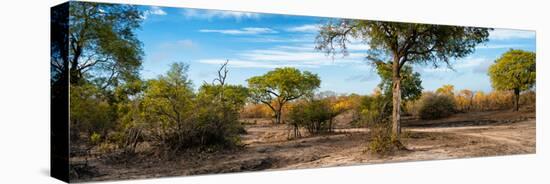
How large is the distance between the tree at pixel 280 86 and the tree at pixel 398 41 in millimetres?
596

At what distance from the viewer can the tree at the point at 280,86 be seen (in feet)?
35.4

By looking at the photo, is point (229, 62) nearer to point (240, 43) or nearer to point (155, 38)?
point (240, 43)

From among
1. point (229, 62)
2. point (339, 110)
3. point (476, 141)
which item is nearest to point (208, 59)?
point (229, 62)

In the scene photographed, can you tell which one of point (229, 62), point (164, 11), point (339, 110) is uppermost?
point (164, 11)

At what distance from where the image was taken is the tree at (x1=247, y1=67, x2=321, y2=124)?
35.4ft

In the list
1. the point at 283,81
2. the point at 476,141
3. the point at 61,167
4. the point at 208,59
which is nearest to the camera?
the point at 61,167

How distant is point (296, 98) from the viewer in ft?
36.9

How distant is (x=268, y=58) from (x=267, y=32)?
401 mm

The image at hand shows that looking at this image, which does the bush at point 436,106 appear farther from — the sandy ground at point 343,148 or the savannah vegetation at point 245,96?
the sandy ground at point 343,148

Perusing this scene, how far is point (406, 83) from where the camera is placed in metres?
12.3

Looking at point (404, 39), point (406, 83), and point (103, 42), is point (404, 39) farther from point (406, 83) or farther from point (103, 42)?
point (103, 42)

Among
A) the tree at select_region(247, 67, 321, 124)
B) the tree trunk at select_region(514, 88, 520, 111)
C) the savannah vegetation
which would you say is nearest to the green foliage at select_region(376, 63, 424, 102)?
the savannah vegetation

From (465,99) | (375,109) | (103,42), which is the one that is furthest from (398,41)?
(103,42)

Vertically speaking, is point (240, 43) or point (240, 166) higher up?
point (240, 43)
